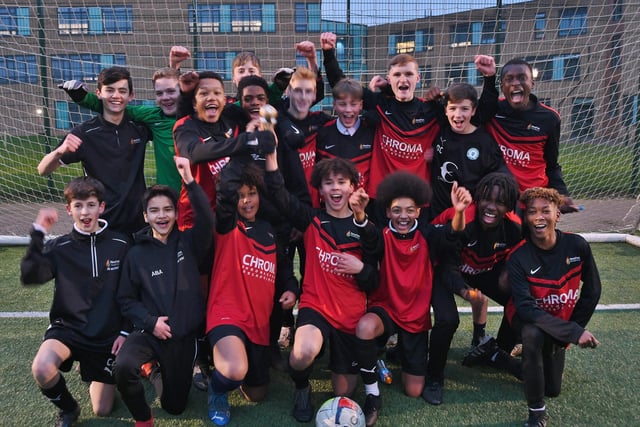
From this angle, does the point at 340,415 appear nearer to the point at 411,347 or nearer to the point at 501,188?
the point at 411,347

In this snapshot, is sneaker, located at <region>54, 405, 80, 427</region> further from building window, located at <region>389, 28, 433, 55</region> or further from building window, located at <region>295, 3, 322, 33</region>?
building window, located at <region>389, 28, 433, 55</region>

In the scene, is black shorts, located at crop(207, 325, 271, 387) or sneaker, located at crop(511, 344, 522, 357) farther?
sneaker, located at crop(511, 344, 522, 357)

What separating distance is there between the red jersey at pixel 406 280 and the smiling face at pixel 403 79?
94 centimetres

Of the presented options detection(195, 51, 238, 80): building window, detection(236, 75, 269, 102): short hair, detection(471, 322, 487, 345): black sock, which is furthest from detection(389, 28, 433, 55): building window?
detection(471, 322, 487, 345): black sock

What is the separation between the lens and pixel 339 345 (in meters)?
2.48

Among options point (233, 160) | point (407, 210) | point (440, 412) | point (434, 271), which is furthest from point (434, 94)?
point (440, 412)

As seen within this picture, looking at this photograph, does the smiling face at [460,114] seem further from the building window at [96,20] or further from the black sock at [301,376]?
the building window at [96,20]

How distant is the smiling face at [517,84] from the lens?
2906mm

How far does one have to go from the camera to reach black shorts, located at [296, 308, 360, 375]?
2475mm

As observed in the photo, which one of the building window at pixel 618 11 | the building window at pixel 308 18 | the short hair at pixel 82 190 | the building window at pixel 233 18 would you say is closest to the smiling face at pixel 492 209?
the short hair at pixel 82 190

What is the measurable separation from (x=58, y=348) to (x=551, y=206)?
2.45m

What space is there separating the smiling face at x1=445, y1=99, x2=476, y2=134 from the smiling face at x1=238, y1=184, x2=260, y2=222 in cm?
124

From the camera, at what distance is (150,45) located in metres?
7.57

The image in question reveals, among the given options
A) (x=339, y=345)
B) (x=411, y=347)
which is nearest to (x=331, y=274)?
(x=339, y=345)
